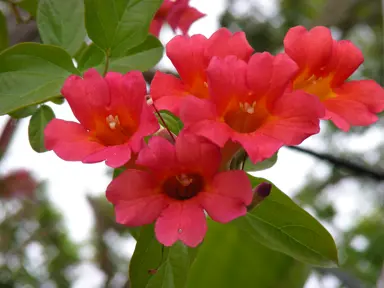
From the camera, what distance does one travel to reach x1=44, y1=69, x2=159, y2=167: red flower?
1.34 ft

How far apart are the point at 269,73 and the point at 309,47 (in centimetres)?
10

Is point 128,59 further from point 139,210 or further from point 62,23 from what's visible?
point 139,210

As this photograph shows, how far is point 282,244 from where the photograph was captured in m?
0.53

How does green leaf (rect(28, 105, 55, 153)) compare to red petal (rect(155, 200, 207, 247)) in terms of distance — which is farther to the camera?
green leaf (rect(28, 105, 55, 153))

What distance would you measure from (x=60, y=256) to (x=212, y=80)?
2038 mm

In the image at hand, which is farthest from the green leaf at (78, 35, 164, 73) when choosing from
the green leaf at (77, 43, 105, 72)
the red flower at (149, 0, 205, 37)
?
the red flower at (149, 0, 205, 37)

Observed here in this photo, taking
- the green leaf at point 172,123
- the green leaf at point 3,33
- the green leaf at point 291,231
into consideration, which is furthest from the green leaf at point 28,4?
the green leaf at point 291,231

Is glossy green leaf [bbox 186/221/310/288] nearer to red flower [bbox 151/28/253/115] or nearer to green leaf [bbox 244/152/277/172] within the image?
green leaf [bbox 244/152/277/172]

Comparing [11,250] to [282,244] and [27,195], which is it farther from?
[282,244]

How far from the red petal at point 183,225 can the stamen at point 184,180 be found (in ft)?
0.12

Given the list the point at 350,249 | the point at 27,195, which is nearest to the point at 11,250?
the point at 27,195

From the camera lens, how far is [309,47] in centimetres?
50

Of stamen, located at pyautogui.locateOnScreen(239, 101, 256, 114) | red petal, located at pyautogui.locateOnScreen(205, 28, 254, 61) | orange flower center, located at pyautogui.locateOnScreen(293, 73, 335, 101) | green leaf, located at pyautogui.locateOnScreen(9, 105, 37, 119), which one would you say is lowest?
green leaf, located at pyautogui.locateOnScreen(9, 105, 37, 119)

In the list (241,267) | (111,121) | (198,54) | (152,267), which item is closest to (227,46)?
(198,54)
